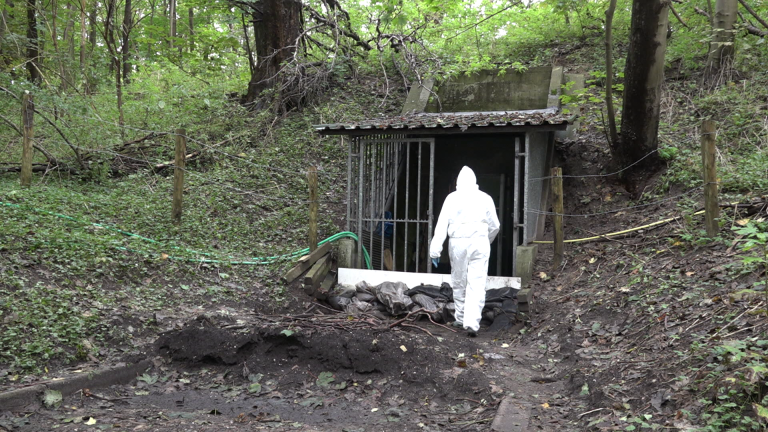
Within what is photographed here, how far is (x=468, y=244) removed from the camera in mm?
7391

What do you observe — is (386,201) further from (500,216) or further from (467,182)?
(467,182)

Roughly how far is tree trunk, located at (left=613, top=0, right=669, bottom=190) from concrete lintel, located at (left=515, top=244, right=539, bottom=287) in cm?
255

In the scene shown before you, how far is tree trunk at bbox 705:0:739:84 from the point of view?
34.2 ft

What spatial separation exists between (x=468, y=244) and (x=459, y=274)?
1.39 ft

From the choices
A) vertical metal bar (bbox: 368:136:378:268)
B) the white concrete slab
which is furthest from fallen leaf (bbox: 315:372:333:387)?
vertical metal bar (bbox: 368:136:378:268)

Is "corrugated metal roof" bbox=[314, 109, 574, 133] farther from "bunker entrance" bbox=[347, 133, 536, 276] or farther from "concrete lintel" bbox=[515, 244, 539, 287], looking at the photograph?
"concrete lintel" bbox=[515, 244, 539, 287]

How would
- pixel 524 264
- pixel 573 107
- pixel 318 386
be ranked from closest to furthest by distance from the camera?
pixel 318 386
pixel 524 264
pixel 573 107

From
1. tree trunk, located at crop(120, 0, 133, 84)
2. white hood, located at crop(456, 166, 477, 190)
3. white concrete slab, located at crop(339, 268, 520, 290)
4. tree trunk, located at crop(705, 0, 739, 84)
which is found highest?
tree trunk, located at crop(120, 0, 133, 84)

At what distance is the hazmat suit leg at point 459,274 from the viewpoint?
742cm

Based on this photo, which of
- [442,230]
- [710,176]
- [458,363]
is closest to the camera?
[458,363]

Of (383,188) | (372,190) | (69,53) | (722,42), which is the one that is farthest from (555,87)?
(69,53)

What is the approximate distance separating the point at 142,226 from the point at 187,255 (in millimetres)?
1281

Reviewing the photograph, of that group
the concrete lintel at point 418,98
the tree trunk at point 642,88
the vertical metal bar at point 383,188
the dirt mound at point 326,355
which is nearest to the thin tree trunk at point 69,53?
the concrete lintel at point 418,98

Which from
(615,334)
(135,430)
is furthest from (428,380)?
(135,430)
